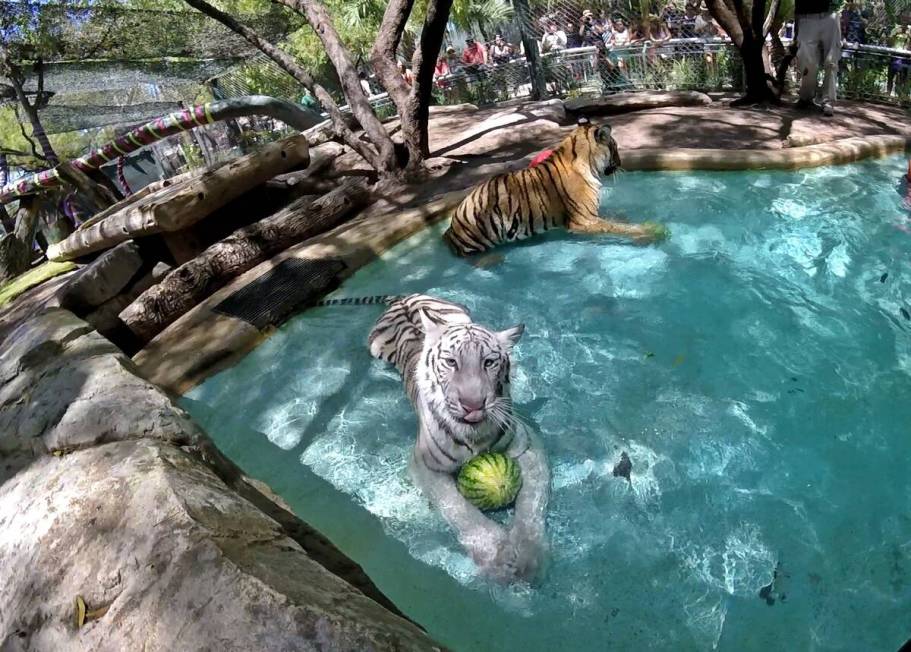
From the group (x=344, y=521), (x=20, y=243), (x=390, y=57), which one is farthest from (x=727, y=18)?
(x=20, y=243)

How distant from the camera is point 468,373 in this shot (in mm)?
2760

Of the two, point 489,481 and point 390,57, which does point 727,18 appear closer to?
point 390,57

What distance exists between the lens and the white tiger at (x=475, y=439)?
8.99 ft

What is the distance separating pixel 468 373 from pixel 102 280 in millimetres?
5270

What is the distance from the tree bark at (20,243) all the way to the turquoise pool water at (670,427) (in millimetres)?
8531

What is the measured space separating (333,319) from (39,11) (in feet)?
28.1

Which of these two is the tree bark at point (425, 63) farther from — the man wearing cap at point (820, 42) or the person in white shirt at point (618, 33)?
the person in white shirt at point (618, 33)

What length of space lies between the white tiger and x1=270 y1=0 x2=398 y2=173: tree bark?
573 cm

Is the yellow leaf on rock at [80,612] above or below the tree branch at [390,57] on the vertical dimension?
below

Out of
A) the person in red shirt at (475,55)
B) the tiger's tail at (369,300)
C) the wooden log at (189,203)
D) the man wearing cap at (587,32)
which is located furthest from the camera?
the person in red shirt at (475,55)

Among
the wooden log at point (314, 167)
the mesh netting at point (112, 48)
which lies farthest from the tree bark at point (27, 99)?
the wooden log at point (314, 167)

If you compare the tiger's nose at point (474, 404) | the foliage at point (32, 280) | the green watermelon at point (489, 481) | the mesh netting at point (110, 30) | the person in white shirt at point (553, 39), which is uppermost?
the mesh netting at point (110, 30)

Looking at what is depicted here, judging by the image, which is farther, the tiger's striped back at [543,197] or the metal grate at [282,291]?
the tiger's striped back at [543,197]

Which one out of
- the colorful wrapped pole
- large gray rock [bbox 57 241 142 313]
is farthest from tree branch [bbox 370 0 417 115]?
large gray rock [bbox 57 241 142 313]
